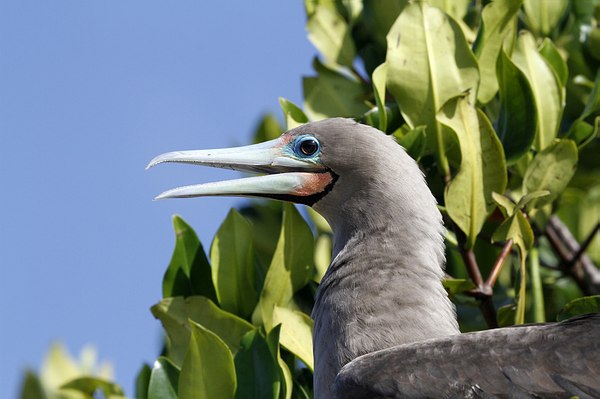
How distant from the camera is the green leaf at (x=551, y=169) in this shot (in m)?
5.96

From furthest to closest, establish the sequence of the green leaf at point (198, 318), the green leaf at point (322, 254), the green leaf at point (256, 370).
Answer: the green leaf at point (322, 254), the green leaf at point (198, 318), the green leaf at point (256, 370)

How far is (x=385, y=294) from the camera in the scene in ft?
16.9

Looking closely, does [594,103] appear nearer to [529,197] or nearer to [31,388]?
[529,197]

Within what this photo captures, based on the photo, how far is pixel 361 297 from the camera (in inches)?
203

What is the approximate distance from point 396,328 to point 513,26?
1.95 metres

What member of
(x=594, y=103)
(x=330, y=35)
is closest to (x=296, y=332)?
(x=594, y=103)

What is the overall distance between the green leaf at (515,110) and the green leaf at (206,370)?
192 cm

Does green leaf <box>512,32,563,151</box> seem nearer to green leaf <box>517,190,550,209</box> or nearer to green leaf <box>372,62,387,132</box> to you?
green leaf <box>517,190,550,209</box>

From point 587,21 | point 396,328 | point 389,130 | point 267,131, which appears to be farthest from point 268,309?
point 587,21

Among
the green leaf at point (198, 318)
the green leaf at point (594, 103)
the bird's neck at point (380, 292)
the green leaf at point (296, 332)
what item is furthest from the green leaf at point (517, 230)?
the green leaf at point (198, 318)

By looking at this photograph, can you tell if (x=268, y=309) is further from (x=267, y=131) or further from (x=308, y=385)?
(x=267, y=131)

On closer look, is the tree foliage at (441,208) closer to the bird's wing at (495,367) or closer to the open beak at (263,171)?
the open beak at (263,171)

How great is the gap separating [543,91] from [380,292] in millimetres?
1706

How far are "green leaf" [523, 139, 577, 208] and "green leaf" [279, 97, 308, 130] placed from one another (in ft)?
3.91
